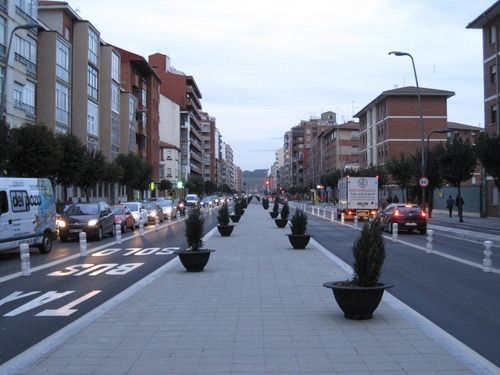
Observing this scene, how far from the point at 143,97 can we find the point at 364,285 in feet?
241

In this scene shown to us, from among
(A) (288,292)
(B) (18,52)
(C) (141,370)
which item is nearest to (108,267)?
(A) (288,292)

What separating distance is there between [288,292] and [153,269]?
538 cm

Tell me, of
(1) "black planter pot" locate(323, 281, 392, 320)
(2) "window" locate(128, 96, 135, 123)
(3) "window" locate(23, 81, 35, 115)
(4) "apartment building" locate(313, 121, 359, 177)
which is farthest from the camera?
(4) "apartment building" locate(313, 121, 359, 177)

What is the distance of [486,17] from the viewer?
45.6 meters

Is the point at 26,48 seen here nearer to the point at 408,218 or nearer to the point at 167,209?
the point at 167,209

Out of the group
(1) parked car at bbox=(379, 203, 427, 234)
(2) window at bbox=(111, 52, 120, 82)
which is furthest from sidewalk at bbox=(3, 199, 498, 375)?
(2) window at bbox=(111, 52, 120, 82)

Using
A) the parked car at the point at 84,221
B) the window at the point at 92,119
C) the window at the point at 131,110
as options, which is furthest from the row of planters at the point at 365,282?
the window at the point at 131,110

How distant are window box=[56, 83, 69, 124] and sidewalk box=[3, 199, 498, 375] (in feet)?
120

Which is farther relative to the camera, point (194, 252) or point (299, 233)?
point (299, 233)

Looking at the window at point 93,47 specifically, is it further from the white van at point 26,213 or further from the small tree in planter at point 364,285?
the small tree in planter at point 364,285

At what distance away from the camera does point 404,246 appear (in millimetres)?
22047

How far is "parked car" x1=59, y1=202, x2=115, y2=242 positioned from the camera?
25.5 m

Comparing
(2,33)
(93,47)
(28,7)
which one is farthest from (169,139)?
(2,33)

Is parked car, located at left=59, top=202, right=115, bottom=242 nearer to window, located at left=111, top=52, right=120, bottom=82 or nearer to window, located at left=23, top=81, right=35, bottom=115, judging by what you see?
window, located at left=23, top=81, right=35, bottom=115
